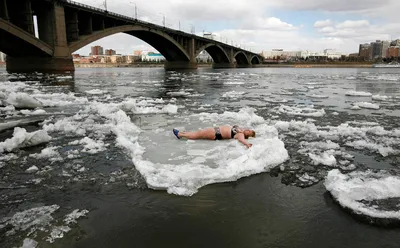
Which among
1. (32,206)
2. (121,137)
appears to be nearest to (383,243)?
(32,206)

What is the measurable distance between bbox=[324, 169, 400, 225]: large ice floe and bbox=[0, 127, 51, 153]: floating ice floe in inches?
198

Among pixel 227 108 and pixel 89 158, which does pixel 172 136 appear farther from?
pixel 227 108

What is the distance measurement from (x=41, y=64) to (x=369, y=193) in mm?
46818

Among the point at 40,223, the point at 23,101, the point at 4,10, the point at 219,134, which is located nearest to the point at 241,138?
the point at 219,134

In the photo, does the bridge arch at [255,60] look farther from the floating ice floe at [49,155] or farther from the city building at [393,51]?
the floating ice floe at [49,155]

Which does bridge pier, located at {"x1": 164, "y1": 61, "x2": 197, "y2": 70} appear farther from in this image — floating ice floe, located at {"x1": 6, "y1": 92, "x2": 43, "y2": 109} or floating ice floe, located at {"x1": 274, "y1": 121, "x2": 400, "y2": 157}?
floating ice floe, located at {"x1": 274, "y1": 121, "x2": 400, "y2": 157}

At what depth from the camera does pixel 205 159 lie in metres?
4.72

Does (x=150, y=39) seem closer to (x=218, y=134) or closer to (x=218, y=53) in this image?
(x=218, y=53)

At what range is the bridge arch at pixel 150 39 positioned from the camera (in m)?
43.8

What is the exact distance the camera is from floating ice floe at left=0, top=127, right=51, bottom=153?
5.13m

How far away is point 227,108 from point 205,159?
6.07 metres

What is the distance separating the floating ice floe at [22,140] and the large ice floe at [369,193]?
16.5 ft

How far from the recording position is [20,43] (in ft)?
124

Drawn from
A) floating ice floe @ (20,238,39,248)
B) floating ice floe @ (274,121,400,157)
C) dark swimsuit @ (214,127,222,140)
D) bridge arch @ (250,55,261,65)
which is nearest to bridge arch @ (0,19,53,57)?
dark swimsuit @ (214,127,222,140)
